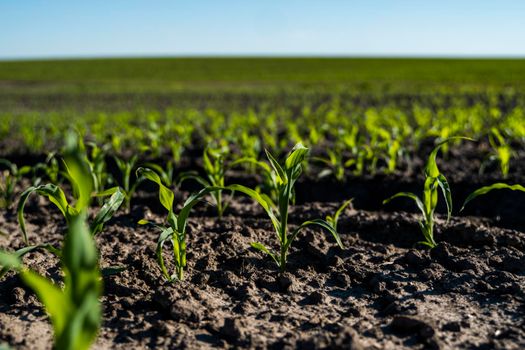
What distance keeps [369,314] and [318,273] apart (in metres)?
0.53

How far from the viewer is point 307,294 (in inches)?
103

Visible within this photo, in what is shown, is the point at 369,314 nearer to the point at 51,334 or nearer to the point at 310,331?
the point at 310,331

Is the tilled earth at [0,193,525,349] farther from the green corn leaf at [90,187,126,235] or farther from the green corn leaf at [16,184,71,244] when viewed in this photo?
the green corn leaf at [90,187,126,235]

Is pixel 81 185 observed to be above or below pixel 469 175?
above

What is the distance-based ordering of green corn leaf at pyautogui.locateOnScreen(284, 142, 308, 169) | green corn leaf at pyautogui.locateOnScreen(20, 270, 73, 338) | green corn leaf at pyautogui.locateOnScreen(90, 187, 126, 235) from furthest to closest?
1. green corn leaf at pyautogui.locateOnScreen(284, 142, 308, 169)
2. green corn leaf at pyautogui.locateOnScreen(90, 187, 126, 235)
3. green corn leaf at pyautogui.locateOnScreen(20, 270, 73, 338)

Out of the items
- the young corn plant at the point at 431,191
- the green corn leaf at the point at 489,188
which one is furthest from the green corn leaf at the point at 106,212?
the green corn leaf at the point at 489,188

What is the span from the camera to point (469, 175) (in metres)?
5.22

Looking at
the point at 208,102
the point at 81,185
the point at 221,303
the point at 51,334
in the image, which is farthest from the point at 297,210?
the point at 208,102

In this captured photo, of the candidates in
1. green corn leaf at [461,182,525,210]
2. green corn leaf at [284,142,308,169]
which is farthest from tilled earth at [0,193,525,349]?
green corn leaf at [284,142,308,169]

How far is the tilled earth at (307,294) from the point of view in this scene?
2.14 meters

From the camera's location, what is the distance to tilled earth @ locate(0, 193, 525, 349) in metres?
2.14

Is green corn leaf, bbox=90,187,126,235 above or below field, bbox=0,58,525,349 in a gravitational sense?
above

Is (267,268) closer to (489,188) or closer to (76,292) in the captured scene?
(489,188)

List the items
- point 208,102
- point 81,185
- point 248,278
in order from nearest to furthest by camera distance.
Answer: point 81,185 < point 248,278 < point 208,102
